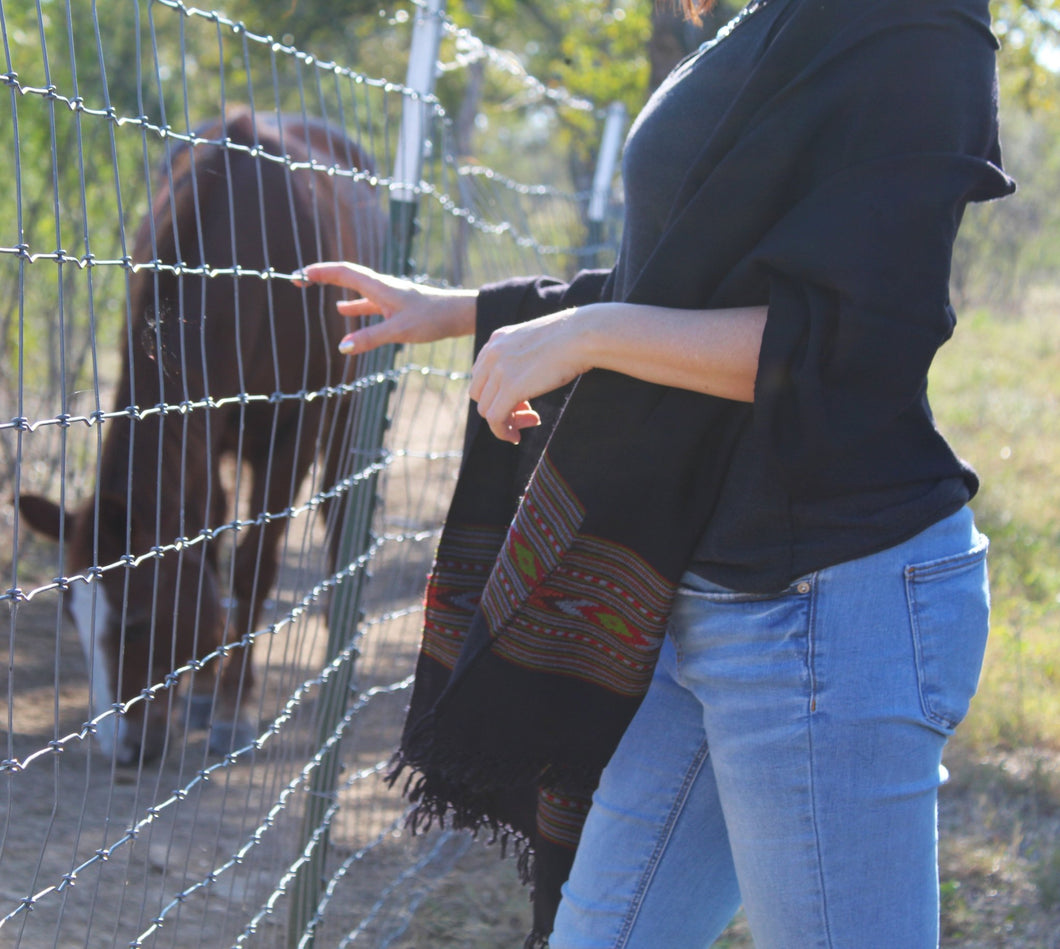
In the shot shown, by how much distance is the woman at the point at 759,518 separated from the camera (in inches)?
48.8

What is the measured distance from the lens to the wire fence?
1.66 m

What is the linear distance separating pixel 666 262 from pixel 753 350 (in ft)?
0.54

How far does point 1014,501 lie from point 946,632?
19.8 ft

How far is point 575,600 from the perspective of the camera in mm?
1528

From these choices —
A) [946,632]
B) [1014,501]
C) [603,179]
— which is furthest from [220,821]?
[1014,501]

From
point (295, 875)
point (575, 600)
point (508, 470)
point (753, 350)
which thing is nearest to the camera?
point (753, 350)

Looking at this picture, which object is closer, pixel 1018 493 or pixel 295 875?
pixel 295 875

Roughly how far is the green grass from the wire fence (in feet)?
6.92

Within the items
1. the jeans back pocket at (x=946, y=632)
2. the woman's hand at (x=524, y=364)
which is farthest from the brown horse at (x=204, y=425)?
the jeans back pocket at (x=946, y=632)

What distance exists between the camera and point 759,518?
4.51ft

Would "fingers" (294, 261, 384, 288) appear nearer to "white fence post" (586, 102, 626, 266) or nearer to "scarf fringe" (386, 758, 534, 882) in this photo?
"scarf fringe" (386, 758, 534, 882)

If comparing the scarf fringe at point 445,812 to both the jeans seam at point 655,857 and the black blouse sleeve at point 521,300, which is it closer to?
the jeans seam at point 655,857

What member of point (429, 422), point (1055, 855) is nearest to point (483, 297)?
point (1055, 855)

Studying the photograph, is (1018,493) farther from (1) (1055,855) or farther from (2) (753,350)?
(2) (753,350)
